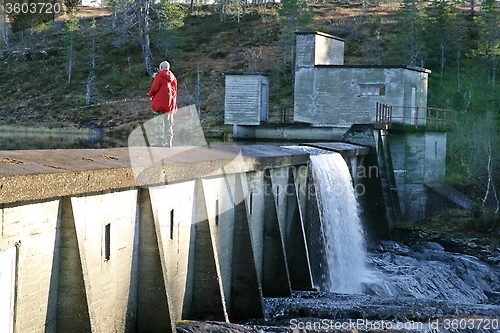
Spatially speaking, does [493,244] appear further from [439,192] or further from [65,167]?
[65,167]

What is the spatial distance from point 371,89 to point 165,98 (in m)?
19.7

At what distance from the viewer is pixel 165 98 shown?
1253 cm

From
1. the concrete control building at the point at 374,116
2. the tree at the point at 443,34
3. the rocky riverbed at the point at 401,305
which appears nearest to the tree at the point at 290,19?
the tree at the point at 443,34

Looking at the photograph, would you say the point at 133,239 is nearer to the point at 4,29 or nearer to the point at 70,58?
the point at 70,58

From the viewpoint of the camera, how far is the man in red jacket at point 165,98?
12.5m

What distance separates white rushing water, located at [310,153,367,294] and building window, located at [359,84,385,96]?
398 inches

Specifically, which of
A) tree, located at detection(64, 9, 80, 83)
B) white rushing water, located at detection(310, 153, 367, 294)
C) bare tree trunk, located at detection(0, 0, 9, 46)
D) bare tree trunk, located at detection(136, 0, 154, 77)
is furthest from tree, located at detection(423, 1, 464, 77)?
bare tree trunk, located at detection(0, 0, 9, 46)

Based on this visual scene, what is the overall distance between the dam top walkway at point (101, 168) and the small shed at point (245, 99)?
1859 centimetres

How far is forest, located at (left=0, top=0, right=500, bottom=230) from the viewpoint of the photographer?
51219 millimetres

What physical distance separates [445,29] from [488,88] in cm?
996

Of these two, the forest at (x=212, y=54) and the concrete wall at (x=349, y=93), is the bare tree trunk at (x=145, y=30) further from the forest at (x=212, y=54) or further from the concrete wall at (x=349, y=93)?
the concrete wall at (x=349, y=93)

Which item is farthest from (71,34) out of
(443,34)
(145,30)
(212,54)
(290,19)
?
(443,34)

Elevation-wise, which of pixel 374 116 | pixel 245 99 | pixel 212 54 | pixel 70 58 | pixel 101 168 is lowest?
pixel 374 116

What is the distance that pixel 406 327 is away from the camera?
38.2 ft
